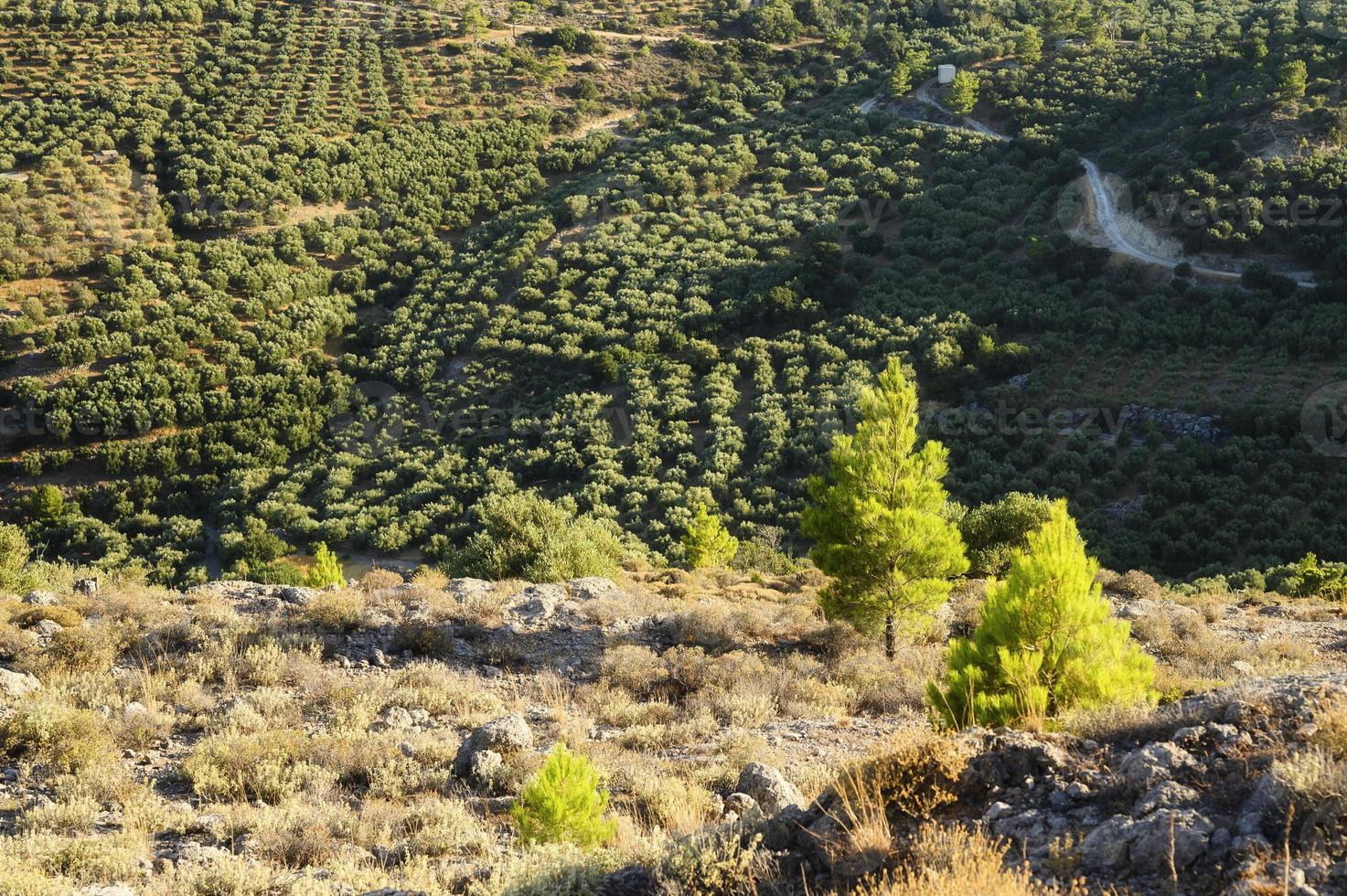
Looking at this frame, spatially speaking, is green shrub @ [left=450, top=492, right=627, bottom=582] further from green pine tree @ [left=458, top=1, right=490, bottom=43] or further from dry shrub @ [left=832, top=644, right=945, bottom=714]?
green pine tree @ [left=458, top=1, right=490, bottom=43]

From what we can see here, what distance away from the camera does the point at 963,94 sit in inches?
2158

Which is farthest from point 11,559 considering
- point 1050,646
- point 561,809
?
point 1050,646

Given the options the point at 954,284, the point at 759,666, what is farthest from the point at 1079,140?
the point at 759,666

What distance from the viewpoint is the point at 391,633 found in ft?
44.8

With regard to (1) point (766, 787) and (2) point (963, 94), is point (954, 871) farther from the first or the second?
(2) point (963, 94)

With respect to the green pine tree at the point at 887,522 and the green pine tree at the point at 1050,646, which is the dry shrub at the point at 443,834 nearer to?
the green pine tree at the point at 1050,646

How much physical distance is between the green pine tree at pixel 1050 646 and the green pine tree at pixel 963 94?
54.7m

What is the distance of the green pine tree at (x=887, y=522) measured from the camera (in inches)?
576

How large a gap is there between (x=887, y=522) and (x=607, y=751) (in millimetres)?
7155

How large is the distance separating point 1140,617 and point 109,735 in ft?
55.9

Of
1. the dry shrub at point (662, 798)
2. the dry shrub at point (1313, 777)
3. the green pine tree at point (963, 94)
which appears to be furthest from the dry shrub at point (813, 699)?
the green pine tree at point (963, 94)
